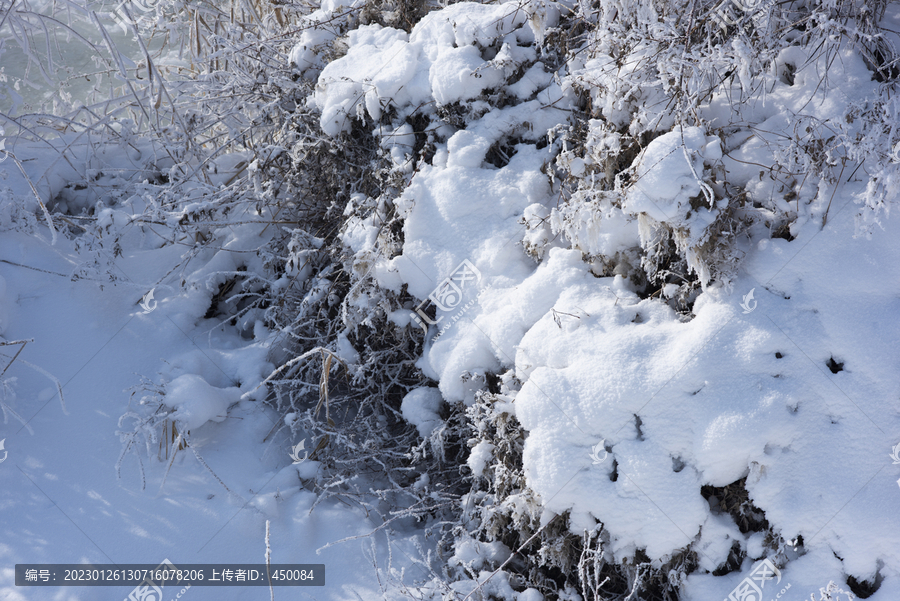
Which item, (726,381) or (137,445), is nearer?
(726,381)

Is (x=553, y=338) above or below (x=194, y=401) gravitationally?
above

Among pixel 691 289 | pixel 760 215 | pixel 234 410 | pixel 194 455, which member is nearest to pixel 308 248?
pixel 234 410

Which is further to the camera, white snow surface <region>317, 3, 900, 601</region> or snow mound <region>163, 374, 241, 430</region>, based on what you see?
snow mound <region>163, 374, 241, 430</region>

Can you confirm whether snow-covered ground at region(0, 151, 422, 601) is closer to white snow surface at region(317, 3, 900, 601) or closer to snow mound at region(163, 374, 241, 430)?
snow mound at region(163, 374, 241, 430)

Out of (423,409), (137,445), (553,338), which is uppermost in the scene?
(553,338)

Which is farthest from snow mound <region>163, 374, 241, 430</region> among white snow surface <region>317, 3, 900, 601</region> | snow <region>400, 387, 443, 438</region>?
white snow surface <region>317, 3, 900, 601</region>

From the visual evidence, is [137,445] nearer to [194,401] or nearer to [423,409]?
[194,401]

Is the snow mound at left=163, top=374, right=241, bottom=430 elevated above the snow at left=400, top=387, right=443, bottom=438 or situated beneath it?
elevated above

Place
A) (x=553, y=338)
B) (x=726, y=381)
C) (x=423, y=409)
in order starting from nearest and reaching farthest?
(x=726, y=381) → (x=553, y=338) → (x=423, y=409)

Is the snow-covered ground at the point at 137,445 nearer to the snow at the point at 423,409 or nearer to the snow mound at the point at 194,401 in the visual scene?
the snow mound at the point at 194,401

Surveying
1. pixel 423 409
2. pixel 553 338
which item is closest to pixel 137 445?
pixel 423 409

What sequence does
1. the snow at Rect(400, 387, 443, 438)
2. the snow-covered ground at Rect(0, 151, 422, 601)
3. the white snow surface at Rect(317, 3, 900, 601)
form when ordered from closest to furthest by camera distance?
the white snow surface at Rect(317, 3, 900, 601), the snow-covered ground at Rect(0, 151, 422, 601), the snow at Rect(400, 387, 443, 438)

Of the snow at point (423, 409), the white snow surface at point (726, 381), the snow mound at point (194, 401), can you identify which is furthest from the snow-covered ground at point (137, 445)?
the white snow surface at point (726, 381)

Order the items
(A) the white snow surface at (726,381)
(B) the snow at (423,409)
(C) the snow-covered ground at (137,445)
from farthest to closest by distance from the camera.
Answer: (B) the snow at (423,409) < (C) the snow-covered ground at (137,445) < (A) the white snow surface at (726,381)
